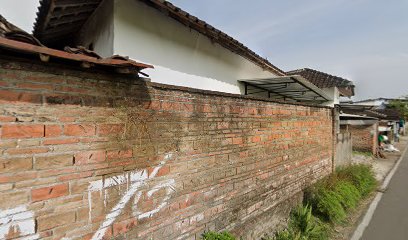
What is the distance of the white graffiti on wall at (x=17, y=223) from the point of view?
177 centimetres

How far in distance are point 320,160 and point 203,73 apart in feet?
13.4

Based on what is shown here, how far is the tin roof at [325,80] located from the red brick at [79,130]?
13.7 m

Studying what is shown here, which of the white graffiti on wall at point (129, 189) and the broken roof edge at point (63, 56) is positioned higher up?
the broken roof edge at point (63, 56)

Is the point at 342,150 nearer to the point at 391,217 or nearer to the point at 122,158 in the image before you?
the point at 391,217

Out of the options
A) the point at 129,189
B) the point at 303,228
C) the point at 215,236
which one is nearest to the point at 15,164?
the point at 129,189

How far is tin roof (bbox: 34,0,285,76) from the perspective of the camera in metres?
4.11

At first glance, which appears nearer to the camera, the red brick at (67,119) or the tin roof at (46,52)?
the tin roof at (46,52)

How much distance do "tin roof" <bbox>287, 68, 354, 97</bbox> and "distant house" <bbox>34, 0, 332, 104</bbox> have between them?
8862 mm

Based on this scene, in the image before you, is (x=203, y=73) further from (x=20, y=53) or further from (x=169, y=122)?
(x=20, y=53)

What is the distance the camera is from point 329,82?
14.6 meters

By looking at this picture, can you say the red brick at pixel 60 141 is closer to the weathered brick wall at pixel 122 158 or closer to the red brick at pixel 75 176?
the weathered brick wall at pixel 122 158

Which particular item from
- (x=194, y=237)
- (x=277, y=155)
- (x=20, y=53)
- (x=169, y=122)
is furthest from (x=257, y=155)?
(x=20, y=53)

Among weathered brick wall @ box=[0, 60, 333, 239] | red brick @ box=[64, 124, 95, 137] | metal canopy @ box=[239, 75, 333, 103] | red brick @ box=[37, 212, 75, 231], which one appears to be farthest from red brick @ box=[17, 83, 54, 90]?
metal canopy @ box=[239, 75, 333, 103]

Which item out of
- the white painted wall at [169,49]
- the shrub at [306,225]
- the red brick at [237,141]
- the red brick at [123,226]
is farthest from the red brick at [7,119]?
the shrub at [306,225]
